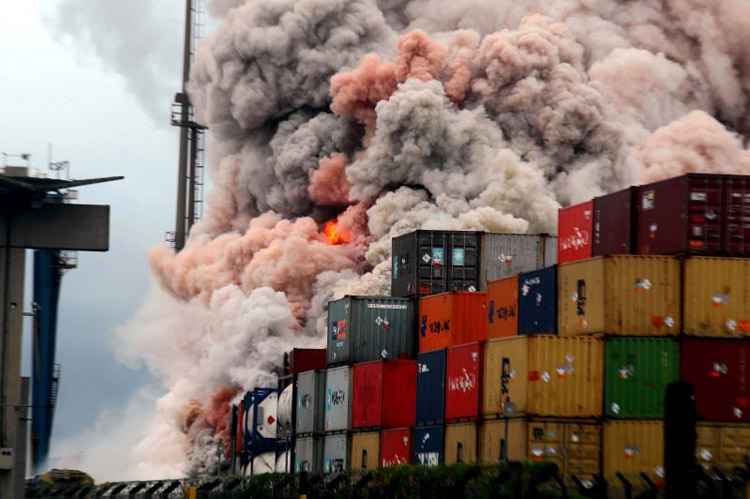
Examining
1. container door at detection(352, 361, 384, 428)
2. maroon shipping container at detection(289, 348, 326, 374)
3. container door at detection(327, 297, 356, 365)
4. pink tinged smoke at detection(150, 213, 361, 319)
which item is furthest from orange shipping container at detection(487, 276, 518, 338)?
pink tinged smoke at detection(150, 213, 361, 319)

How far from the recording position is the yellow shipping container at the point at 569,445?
4041 centimetres

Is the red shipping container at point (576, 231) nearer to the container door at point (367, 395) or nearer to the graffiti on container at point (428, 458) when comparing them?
the graffiti on container at point (428, 458)

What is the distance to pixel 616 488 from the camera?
36562mm

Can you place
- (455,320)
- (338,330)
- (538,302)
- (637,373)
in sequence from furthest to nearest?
(338,330) → (455,320) → (538,302) → (637,373)

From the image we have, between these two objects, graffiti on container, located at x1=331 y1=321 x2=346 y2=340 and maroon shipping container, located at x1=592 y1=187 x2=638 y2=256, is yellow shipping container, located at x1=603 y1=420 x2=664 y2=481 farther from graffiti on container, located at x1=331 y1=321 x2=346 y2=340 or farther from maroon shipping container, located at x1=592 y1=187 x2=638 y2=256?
graffiti on container, located at x1=331 y1=321 x2=346 y2=340

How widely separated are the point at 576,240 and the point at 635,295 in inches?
321

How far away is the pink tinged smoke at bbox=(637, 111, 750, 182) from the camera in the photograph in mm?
95062

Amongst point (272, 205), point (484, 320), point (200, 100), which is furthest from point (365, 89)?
point (484, 320)

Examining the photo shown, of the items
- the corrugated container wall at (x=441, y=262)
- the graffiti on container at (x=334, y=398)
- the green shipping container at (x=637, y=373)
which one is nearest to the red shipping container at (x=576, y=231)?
the green shipping container at (x=637, y=373)

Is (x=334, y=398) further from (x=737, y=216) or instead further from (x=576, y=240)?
(x=737, y=216)

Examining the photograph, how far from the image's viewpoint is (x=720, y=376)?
4000cm

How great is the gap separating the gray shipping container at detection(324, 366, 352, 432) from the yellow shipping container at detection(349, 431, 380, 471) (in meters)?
0.86

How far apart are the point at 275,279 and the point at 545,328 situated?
160 feet

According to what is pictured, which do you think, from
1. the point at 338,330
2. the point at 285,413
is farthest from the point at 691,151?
the point at 338,330
